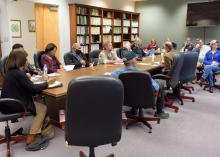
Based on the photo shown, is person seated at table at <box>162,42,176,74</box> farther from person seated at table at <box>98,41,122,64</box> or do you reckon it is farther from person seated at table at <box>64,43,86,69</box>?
person seated at table at <box>64,43,86,69</box>

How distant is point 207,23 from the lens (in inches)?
320

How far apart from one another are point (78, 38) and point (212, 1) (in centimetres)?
505

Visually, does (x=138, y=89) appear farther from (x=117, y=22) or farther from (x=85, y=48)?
(x=117, y=22)

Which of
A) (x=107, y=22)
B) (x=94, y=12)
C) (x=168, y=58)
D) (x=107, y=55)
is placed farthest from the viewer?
(x=107, y=22)

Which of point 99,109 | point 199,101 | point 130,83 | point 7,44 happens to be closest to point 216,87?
point 199,101

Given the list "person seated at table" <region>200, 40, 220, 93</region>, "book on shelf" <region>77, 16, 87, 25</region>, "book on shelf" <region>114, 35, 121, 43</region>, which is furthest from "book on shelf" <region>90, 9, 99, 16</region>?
"person seated at table" <region>200, 40, 220, 93</region>

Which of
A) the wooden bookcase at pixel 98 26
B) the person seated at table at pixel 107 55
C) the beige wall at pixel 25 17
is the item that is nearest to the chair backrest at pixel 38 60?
the person seated at table at pixel 107 55

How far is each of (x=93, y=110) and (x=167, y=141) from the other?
144 centimetres

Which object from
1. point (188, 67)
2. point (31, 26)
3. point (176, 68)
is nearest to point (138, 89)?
point (176, 68)

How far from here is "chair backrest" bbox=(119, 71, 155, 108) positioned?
2.64 meters

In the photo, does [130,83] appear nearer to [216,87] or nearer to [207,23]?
[216,87]

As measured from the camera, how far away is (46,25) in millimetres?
6496

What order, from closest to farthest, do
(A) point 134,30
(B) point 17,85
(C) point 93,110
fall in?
(C) point 93,110
(B) point 17,85
(A) point 134,30

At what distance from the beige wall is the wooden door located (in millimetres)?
287
